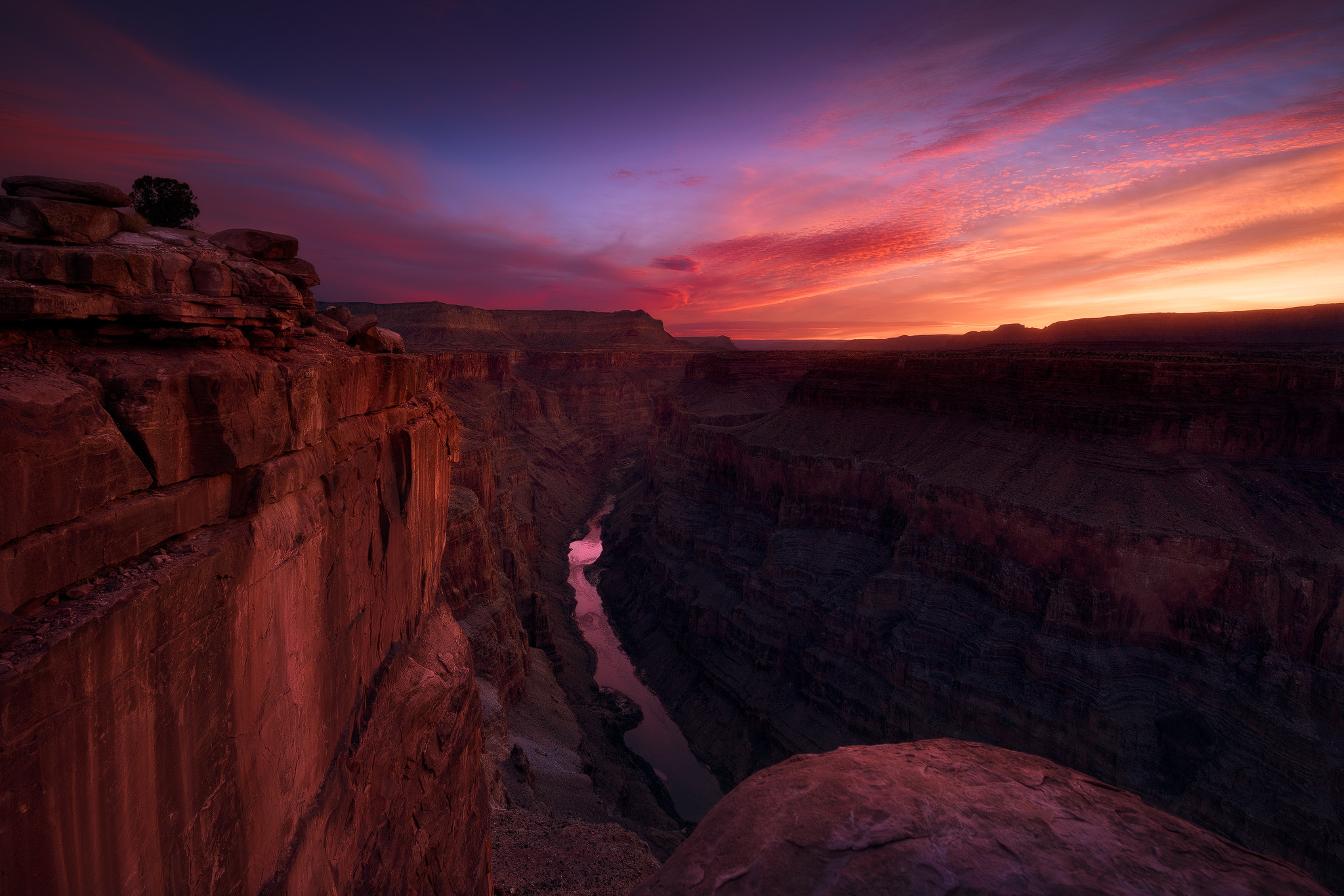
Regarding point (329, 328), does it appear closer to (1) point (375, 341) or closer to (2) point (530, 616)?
(1) point (375, 341)

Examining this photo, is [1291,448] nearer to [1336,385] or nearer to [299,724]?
[1336,385]

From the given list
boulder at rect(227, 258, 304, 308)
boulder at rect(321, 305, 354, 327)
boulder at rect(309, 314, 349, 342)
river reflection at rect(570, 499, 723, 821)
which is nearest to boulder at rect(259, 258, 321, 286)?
boulder at rect(227, 258, 304, 308)

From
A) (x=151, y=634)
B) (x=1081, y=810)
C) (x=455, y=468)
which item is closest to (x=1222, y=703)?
(x=1081, y=810)

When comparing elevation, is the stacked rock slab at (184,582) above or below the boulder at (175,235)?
below

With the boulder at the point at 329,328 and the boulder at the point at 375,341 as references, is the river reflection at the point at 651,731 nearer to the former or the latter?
the boulder at the point at 375,341

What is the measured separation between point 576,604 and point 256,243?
1627 inches

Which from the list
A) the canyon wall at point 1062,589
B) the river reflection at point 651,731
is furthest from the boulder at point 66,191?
the canyon wall at point 1062,589

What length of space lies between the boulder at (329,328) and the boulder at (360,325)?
93 mm

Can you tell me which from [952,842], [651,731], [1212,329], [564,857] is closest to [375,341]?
[952,842]

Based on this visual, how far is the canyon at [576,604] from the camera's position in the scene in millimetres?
3764

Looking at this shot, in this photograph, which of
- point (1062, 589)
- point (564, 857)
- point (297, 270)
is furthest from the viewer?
point (1062, 589)

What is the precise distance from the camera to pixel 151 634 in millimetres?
3799

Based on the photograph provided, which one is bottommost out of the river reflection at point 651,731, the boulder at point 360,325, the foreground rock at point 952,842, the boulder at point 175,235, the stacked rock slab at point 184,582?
the river reflection at point 651,731

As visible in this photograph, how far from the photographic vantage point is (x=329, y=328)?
8.16 meters
